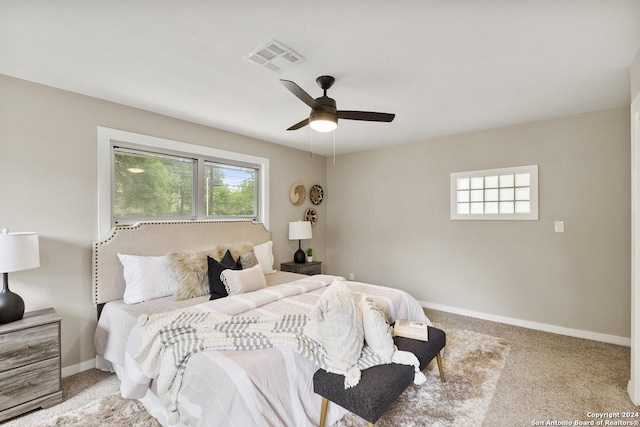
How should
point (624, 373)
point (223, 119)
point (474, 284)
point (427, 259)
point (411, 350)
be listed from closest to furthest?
point (411, 350) → point (624, 373) → point (223, 119) → point (474, 284) → point (427, 259)

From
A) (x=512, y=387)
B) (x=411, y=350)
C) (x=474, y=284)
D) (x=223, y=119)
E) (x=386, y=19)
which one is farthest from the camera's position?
(x=474, y=284)

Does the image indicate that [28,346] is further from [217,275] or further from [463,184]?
[463,184]

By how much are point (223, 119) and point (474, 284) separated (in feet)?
12.6

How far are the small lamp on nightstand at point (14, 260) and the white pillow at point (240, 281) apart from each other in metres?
1.41

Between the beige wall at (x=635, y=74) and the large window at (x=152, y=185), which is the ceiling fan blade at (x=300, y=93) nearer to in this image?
the large window at (x=152, y=185)

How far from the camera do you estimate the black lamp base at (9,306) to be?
2.14m

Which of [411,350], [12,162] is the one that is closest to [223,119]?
[12,162]

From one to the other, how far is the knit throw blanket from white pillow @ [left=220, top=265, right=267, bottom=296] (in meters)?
0.76

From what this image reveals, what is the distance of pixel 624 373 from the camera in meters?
2.60

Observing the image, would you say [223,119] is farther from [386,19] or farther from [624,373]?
[624,373]

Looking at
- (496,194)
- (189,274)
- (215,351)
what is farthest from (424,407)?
(496,194)

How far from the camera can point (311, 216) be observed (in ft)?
17.4

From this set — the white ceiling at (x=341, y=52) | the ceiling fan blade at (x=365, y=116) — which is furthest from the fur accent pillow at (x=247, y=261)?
the ceiling fan blade at (x=365, y=116)

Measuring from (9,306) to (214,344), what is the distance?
163 centimetres
